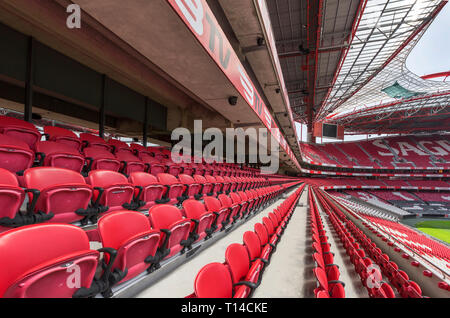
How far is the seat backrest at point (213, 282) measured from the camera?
1.09 m

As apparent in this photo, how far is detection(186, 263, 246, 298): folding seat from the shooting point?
42.8 inches

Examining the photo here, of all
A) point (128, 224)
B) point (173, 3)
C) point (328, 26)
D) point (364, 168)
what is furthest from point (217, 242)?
point (364, 168)

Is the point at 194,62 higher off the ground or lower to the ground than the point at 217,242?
higher

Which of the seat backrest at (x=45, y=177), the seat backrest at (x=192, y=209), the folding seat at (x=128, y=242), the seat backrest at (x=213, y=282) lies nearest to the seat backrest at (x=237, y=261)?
the seat backrest at (x=213, y=282)

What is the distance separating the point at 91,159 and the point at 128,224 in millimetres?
1490

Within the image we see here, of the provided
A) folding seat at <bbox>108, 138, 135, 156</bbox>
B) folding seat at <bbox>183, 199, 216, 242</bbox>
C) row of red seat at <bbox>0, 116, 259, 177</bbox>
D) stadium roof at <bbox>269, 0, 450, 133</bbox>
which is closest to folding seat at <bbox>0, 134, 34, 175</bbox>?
row of red seat at <bbox>0, 116, 259, 177</bbox>

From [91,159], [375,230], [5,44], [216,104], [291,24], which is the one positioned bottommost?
[375,230]

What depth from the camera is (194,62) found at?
285 cm

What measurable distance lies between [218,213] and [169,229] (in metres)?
0.95

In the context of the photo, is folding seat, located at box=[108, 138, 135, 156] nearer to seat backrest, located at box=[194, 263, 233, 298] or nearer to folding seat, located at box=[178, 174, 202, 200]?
folding seat, located at box=[178, 174, 202, 200]

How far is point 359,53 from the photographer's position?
10.1m

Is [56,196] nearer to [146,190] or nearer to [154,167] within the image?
[146,190]

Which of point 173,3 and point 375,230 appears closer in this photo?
point 173,3

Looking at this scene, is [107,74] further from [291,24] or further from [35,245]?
[291,24]
